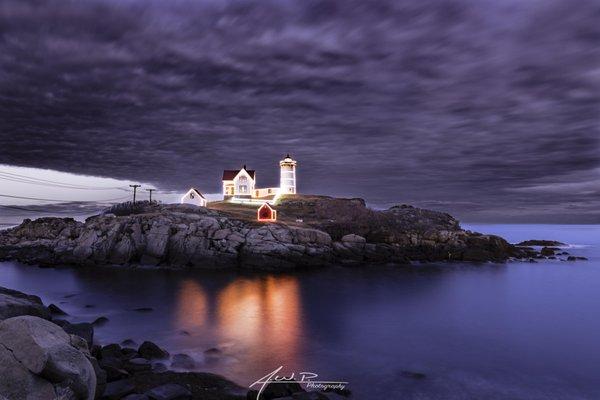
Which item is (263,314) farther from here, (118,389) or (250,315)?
(118,389)

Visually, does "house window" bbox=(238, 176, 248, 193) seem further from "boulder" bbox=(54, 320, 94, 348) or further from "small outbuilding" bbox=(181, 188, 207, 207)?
"boulder" bbox=(54, 320, 94, 348)

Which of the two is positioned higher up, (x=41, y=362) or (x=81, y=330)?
(x=41, y=362)

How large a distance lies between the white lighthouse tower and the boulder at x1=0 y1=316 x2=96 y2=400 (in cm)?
7564

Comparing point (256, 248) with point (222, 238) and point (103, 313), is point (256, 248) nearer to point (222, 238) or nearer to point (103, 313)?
point (222, 238)

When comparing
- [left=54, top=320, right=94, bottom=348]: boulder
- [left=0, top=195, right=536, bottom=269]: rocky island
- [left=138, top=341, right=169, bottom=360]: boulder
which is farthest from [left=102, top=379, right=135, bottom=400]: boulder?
[left=0, top=195, right=536, bottom=269]: rocky island

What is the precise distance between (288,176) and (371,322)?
59.8 m

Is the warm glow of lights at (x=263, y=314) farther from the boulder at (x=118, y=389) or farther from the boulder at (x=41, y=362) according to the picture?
the boulder at (x=41, y=362)

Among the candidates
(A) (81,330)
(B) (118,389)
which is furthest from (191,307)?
(B) (118,389)

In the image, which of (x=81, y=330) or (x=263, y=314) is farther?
(x=263, y=314)

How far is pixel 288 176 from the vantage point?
286 ft

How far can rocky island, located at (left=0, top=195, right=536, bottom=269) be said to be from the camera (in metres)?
53.0

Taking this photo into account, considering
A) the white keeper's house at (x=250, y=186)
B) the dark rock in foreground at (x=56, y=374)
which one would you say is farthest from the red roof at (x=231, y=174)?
the dark rock in foreground at (x=56, y=374)

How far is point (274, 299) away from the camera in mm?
36312

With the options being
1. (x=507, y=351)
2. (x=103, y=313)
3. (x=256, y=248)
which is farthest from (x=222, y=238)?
(x=507, y=351)
